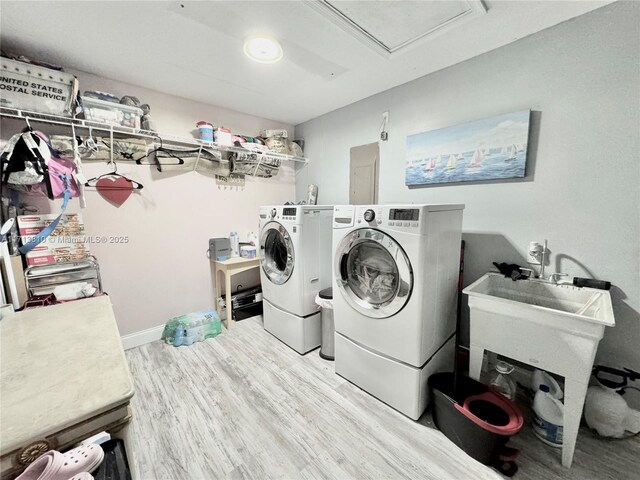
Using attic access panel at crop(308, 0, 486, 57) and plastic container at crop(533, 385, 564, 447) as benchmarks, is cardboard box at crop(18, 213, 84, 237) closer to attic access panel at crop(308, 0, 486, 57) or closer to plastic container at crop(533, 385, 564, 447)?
attic access panel at crop(308, 0, 486, 57)

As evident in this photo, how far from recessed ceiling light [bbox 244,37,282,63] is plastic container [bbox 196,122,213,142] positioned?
941 millimetres

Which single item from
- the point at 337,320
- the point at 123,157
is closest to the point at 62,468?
the point at 337,320

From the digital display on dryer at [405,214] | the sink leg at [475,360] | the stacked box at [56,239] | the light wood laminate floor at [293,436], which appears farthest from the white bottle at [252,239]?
the sink leg at [475,360]

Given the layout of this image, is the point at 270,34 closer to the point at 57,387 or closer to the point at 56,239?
the point at 57,387

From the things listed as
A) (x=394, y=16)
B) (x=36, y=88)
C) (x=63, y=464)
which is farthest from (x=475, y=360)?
(x=36, y=88)

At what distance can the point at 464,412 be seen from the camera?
1.36m

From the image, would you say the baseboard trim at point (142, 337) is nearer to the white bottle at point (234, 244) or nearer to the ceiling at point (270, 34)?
the white bottle at point (234, 244)

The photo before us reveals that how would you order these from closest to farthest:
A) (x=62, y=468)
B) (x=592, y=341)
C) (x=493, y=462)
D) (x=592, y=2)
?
(x=62, y=468), (x=592, y=341), (x=493, y=462), (x=592, y=2)

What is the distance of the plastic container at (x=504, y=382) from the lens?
1662mm

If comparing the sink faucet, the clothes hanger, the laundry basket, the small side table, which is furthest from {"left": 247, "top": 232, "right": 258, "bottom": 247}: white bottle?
the sink faucet

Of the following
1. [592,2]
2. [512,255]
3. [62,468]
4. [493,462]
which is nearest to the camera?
[62,468]

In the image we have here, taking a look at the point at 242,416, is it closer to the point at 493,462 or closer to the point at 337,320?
the point at 337,320

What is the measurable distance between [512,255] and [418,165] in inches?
40.0

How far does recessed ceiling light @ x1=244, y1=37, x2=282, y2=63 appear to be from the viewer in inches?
67.4
